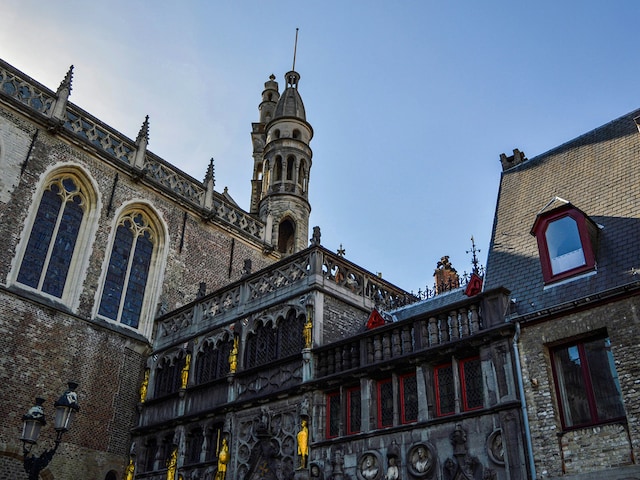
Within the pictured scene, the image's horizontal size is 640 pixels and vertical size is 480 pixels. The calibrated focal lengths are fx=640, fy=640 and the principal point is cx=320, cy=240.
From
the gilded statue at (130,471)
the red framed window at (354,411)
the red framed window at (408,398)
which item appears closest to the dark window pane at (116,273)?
the gilded statue at (130,471)

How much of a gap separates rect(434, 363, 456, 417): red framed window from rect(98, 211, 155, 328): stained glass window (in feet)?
40.5

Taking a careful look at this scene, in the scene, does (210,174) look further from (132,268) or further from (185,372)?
(185,372)

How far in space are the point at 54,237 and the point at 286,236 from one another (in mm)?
11009

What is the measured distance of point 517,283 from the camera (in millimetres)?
13164

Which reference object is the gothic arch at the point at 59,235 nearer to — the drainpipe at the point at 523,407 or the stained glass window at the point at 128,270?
the stained glass window at the point at 128,270

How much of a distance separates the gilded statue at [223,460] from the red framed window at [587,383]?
8.60m

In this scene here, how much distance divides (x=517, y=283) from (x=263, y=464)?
23.9ft

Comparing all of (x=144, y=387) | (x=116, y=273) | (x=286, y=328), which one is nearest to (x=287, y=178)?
(x=116, y=273)

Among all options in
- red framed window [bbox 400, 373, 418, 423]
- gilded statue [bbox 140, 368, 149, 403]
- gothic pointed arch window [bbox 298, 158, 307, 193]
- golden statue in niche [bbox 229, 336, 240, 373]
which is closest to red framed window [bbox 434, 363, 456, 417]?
red framed window [bbox 400, 373, 418, 423]

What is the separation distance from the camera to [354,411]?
1424cm

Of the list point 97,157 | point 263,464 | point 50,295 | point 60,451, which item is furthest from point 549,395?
point 97,157

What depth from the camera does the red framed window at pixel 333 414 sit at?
14430 mm

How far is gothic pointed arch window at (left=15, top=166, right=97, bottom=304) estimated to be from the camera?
19859mm

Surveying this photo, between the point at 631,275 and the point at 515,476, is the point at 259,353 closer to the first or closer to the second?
the point at 515,476
